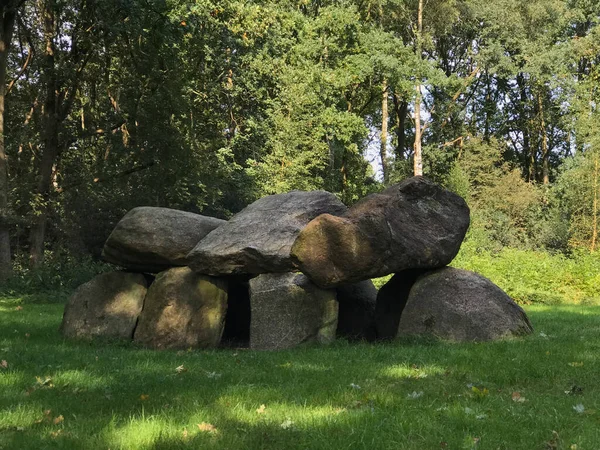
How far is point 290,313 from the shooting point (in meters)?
9.05

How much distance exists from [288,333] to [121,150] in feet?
55.7

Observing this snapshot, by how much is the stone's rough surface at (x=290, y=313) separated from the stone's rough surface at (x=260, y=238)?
1.17ft

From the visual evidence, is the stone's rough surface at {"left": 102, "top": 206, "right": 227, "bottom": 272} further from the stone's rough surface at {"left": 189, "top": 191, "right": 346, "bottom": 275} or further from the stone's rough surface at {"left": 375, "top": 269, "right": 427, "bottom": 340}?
the stone's rough surface at {"left": 375, "top": 269, "right": 427, "bottom": 340}

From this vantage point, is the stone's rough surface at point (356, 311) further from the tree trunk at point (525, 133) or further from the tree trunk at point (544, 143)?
the tree trunk at point (525, 133)

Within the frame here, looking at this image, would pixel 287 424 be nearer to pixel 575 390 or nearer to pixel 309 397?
pixel 309 397

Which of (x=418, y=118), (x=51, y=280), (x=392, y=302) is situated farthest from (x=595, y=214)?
(x=51, y=280)

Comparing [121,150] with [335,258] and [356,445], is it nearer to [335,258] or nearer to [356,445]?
[335,258]

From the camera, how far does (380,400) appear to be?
17.7 feet

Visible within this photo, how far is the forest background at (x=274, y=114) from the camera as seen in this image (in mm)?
20828

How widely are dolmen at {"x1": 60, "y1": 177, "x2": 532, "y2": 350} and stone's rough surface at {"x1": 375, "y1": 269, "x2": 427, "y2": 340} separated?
0.02 metres

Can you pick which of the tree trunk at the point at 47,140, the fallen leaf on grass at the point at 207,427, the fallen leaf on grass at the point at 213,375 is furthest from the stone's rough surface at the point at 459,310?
the tree trunk at the point at 47,140

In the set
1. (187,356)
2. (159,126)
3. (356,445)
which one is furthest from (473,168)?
(356,445)

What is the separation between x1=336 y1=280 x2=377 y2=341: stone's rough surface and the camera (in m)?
10.9

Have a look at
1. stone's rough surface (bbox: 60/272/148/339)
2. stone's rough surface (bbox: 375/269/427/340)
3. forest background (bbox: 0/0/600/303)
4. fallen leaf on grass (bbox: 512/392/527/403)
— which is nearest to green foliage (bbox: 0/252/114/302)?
forest background (bbox: 0/0/600/303)
